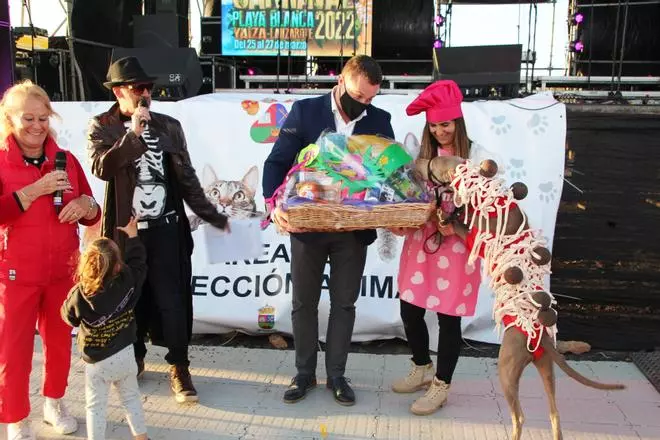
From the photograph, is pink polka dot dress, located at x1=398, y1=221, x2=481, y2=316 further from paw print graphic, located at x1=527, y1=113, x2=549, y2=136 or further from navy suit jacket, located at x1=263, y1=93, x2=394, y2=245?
paw print graphic, located at x1=527, y1=113, x2=549, y2=136

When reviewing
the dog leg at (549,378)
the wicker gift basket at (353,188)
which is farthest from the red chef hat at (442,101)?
the dog leg at (549,378)

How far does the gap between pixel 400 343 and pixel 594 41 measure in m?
8.82

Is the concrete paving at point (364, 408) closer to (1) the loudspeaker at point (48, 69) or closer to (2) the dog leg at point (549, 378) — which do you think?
(2) the dog leg at point (549, 378)

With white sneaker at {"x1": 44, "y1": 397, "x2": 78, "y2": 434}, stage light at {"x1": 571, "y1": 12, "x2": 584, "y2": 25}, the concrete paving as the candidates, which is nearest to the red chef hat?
the concrete paving

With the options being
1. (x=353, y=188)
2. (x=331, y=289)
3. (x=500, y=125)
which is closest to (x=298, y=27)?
(x=500, y=125)

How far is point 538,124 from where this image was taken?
13.2 feet

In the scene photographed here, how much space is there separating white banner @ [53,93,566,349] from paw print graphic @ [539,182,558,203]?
0.08 metres

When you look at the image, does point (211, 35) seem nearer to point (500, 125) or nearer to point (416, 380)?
point (500, 125)

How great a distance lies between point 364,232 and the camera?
3086 mm

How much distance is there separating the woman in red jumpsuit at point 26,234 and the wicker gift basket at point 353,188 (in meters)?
1.08

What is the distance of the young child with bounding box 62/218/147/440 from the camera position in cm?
248

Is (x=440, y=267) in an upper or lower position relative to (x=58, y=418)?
upper

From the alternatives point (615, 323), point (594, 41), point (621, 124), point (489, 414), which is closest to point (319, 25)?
point (594, 41)

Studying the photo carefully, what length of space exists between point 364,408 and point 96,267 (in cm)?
163
